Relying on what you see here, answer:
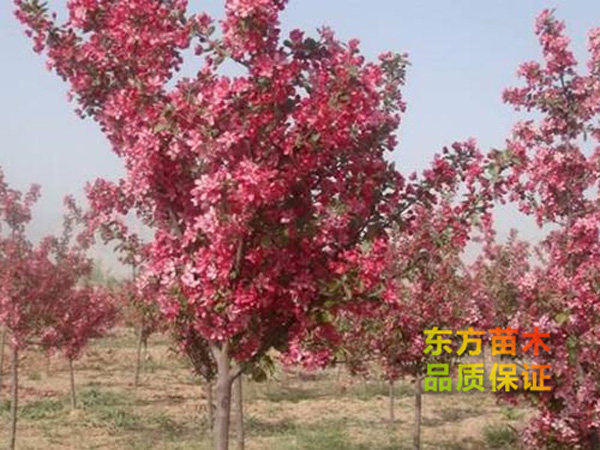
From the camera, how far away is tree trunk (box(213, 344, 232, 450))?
18.4ft

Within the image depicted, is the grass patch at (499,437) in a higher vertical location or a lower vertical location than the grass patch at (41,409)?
lower

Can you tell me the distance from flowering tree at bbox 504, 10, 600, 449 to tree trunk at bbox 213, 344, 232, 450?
4.80m

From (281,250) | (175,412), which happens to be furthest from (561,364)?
(175,412)

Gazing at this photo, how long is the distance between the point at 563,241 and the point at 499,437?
10.7m

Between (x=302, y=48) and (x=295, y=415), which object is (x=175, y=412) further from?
(x=302, y=48)

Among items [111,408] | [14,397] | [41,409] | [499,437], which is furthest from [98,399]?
[499,437]

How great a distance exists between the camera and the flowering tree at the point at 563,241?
8.84 m

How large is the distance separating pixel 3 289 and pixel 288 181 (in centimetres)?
1201

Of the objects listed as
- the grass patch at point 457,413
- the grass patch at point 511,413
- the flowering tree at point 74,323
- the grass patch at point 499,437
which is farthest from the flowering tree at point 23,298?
the grass patch at point 511,413

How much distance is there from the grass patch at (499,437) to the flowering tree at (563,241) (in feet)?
29.8

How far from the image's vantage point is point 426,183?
229 inches

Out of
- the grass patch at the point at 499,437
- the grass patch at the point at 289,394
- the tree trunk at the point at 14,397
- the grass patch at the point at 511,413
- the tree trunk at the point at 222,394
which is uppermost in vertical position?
the tree trunk at the point at 222,394

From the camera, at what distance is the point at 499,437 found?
1853 cm

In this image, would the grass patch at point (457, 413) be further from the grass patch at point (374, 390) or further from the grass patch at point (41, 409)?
the grass patch at point (41, 409)
